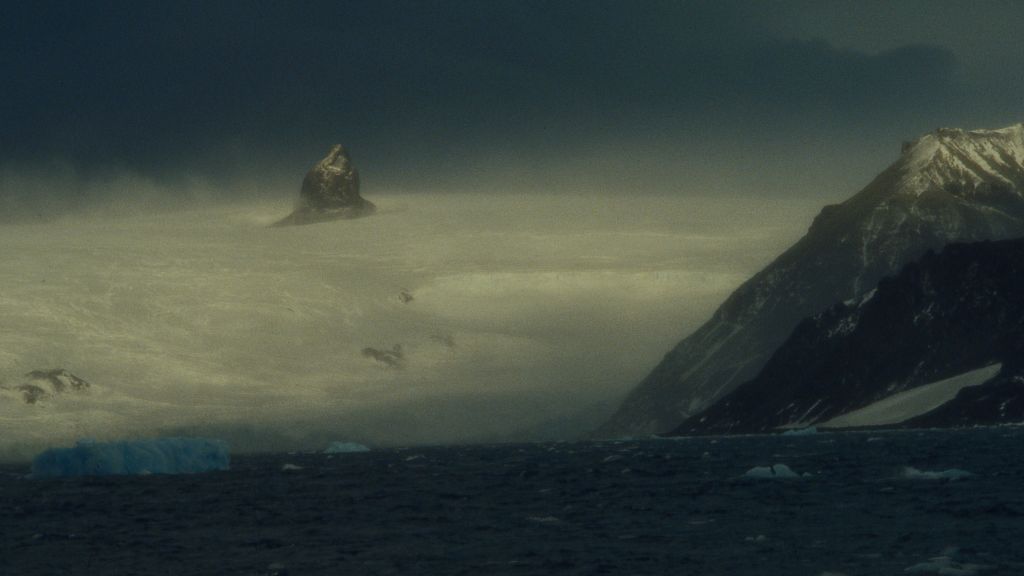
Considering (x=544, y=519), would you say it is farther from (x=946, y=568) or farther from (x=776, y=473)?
(x=776, y=473)

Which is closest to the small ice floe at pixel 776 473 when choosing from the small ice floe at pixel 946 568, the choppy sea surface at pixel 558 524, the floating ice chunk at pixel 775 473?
the floating ice chunk at pixel 775 473

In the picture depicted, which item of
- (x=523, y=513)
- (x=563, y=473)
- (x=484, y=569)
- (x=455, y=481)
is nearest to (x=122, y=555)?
(x=484, y=569)

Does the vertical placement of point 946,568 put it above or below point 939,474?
below

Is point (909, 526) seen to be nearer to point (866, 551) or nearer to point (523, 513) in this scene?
point (866, 551)

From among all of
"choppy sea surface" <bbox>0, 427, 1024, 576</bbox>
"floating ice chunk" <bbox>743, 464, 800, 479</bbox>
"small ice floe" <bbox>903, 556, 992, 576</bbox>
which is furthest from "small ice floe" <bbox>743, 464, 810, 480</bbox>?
"small ice floe" <bbox>903, 556, 992, 576</bbox>

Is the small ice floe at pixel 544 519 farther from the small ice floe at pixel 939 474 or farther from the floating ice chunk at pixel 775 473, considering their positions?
the floating ice chunk at pixel 775 473

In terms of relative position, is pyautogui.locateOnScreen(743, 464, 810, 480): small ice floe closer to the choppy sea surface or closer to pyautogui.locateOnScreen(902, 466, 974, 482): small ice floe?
the choppy sea surface

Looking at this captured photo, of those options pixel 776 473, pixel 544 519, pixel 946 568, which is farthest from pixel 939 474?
pixel 946 568

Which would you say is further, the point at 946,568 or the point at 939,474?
the point at 939,474
